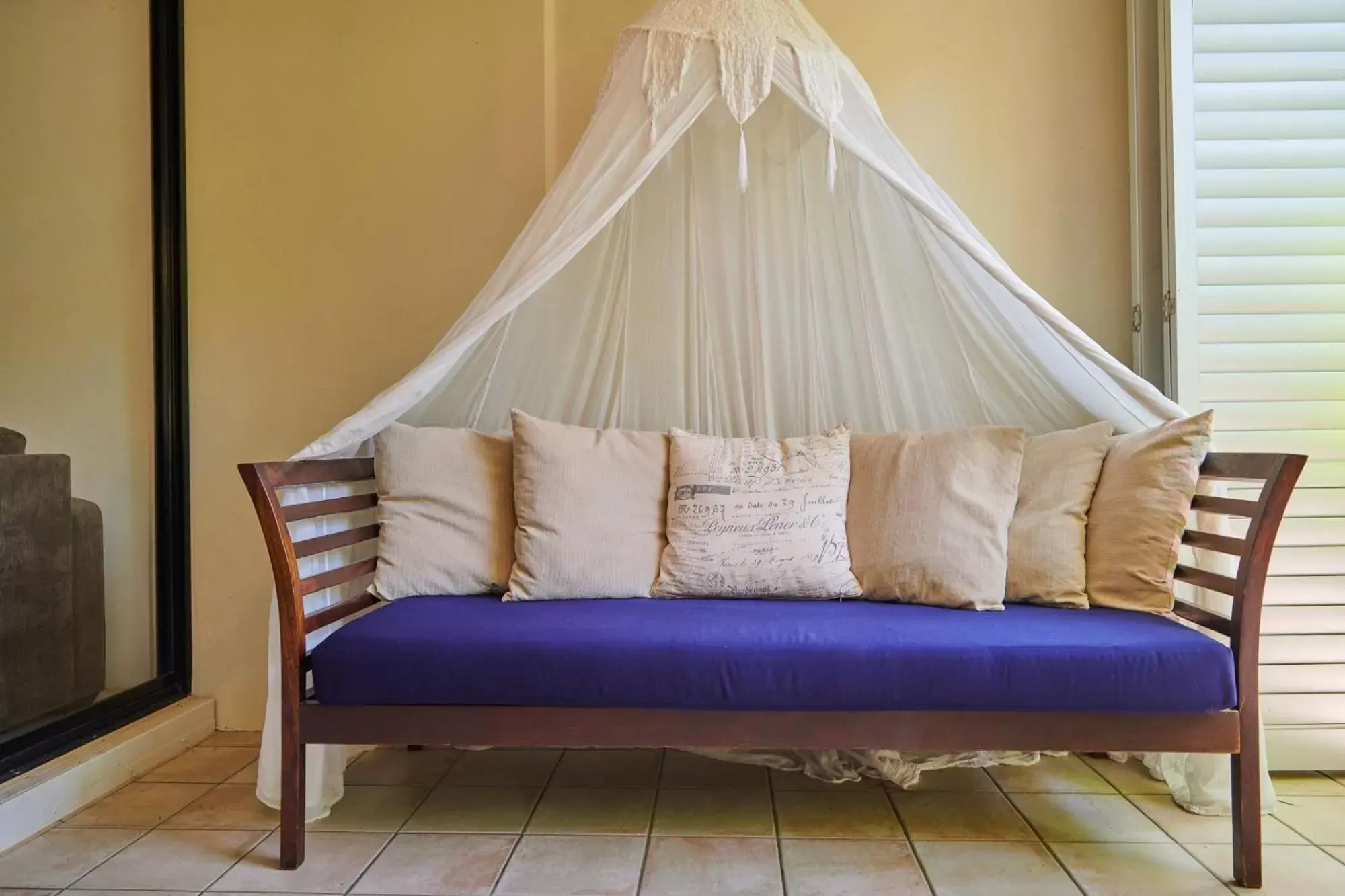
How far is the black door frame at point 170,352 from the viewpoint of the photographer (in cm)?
248

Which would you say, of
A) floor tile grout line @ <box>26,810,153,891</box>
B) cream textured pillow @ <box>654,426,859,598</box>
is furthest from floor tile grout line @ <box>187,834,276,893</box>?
cream textured pillow @ <box>654,426,859,598</box>

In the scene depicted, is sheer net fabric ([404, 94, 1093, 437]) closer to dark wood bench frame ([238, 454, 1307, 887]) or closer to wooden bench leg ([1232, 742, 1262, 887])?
dark wood bench frame ([238, 454, 1307, 887])

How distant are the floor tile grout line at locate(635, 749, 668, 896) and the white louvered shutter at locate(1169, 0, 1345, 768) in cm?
157

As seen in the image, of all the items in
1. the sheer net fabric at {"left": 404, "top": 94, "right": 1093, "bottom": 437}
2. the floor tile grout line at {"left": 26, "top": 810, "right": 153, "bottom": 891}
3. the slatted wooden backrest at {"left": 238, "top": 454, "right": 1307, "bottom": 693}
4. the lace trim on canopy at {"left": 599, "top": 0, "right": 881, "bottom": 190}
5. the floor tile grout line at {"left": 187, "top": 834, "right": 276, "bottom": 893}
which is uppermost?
A: the lace trim on canopy at {"left": 599, "top": 0, "right": 881, "bottom": 190}

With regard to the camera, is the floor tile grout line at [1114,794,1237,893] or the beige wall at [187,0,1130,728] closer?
the floor tile grout line at [1114,794,1237,893]

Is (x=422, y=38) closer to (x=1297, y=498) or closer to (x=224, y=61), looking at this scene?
A: (x=224, y=61)

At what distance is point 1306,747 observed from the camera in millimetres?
2031

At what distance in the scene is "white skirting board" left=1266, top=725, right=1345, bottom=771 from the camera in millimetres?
2023

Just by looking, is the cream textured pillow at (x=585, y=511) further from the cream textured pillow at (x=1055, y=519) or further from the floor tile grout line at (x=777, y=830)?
the cream textured pillow at (x=1055, y=519)

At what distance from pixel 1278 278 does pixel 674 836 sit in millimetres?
2127

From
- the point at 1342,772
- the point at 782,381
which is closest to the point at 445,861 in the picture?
the point at 782,381

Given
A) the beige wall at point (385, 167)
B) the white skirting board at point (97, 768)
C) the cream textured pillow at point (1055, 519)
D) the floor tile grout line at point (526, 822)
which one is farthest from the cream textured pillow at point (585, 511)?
the white skirting board at point (97, 768)

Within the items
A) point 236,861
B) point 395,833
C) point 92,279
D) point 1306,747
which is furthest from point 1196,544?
point 92,279

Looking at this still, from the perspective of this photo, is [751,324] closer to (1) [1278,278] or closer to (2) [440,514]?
(2) [440,514]
